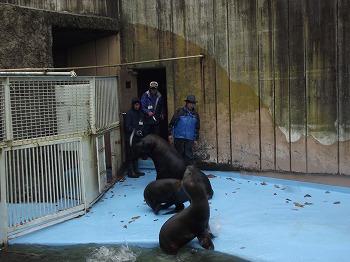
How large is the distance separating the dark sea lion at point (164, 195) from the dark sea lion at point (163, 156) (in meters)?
1.16

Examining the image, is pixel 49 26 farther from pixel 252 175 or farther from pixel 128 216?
pixel 252 175

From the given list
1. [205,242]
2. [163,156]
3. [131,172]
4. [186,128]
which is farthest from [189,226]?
[131,172]

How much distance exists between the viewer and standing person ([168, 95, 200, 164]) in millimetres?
7844

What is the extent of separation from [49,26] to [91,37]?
1.76 m

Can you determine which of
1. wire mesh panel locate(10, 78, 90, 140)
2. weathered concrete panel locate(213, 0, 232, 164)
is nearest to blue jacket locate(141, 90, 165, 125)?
weathered concrete panel locate(213, 0, 232, 164)

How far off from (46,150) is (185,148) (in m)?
3.07

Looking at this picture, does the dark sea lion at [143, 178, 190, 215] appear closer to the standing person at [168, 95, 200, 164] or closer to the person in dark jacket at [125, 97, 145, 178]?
the standing person at [168, 95, 200, 164]

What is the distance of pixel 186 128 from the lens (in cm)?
785

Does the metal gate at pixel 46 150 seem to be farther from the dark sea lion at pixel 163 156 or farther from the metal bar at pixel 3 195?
the dark sea lion at pixel 163 156

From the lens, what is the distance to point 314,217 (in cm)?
566

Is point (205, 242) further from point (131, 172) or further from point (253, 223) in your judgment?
point (131, 172)

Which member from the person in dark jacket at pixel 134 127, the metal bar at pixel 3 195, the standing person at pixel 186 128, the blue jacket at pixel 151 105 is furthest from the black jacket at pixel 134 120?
the metal bar at pixel 3 195

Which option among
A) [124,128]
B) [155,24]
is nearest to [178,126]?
[124,128]

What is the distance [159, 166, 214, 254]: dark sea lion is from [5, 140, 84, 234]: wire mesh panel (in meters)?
1.68
